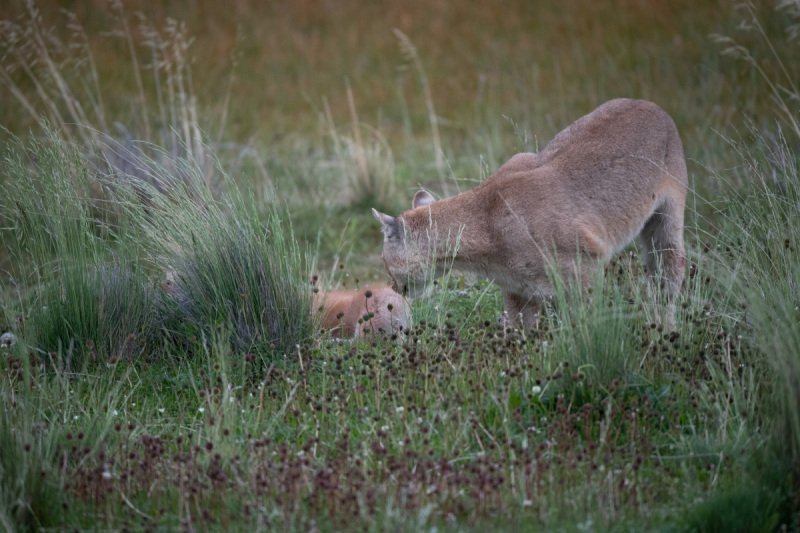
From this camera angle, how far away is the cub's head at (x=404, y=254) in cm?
714

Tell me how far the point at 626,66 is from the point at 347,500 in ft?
43.0

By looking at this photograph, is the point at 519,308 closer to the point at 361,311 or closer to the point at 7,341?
the point at 361,311

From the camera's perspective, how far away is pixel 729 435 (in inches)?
206

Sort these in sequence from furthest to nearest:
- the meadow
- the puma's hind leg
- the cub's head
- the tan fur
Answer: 1. the puma's hind leg
2. the tan fur
3. the cub's head
4. the meadow

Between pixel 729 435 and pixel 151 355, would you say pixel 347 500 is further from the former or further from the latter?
pixel 151 355

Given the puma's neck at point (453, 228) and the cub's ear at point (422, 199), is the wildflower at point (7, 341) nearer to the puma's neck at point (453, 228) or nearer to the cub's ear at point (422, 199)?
the puma's neck at point (453, 228)

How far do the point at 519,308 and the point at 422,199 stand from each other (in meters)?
1.15

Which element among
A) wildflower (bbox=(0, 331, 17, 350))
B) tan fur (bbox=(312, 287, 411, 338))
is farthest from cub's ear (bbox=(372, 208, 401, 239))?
wildflower (bbox=(0, 331, 17, 350))

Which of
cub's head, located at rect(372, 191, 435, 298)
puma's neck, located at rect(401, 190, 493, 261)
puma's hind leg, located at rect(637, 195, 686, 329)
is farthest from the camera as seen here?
puma's hind leg, located at rect(637, 195, 686, 329)

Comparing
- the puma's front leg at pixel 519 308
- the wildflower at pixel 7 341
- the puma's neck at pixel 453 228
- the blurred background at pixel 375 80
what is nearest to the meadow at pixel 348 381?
the wildflower at pixel 7 341

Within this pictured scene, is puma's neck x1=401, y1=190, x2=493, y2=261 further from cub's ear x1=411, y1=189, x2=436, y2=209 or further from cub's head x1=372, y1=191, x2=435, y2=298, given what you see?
cub's ear x1=411, y1=189, x2=436, y2=209

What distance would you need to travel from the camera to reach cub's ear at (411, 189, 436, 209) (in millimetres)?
7688

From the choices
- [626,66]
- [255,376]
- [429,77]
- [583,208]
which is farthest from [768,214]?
[429,77]

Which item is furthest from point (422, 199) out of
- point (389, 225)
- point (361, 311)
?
point (361, 311)
